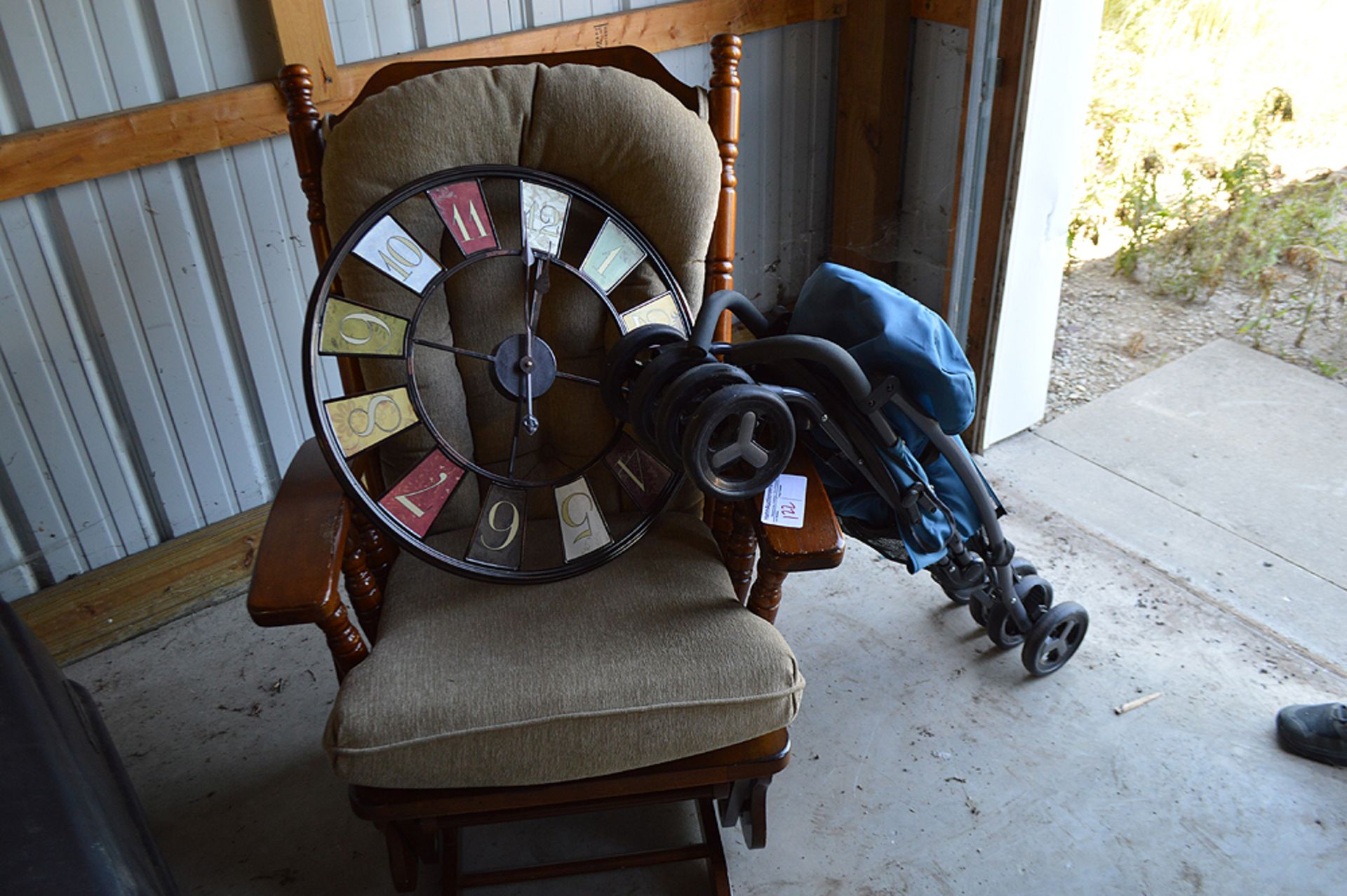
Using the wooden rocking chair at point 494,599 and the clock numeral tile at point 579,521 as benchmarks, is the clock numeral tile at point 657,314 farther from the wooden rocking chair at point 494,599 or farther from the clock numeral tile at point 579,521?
the clock numeral tile at point 579,521

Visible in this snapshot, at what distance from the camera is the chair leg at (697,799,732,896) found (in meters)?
1.55

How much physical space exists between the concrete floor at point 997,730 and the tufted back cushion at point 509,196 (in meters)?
0.61

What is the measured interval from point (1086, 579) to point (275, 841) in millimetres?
1682

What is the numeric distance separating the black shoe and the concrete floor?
29 millimetres

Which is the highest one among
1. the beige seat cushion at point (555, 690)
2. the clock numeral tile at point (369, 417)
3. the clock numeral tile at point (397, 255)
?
the clock numeral tile at point (397, 255)

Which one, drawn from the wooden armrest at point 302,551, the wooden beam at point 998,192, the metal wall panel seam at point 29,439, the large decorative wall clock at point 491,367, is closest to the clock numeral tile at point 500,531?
the large decorative wall clock at point 491,367

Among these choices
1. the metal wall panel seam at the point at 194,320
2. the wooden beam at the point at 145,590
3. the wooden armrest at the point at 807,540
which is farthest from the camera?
the wooden beam at the point at 145,590

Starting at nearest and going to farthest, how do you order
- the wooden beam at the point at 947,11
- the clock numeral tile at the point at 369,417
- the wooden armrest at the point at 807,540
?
1. the wooden armrest at the point at 807,540
2. the clock numeral tile at the point at 369,417
3. the wooden beam at the point at 947,11

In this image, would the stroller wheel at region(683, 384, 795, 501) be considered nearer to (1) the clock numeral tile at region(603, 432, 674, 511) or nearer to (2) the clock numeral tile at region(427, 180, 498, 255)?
(1) the clock numeral tile at region(603, 432, 674, 511)


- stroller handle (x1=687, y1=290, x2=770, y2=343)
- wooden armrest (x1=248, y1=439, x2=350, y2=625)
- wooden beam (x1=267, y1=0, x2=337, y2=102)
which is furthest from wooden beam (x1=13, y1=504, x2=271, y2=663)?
stroller handle (x1=687, y1=290, x2=770, y2=343)

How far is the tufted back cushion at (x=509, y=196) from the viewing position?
1469mm

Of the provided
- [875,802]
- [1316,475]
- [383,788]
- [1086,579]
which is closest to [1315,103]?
[1316,475]

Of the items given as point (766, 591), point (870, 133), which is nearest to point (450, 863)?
point (766, 591)

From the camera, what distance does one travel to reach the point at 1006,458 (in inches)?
101
